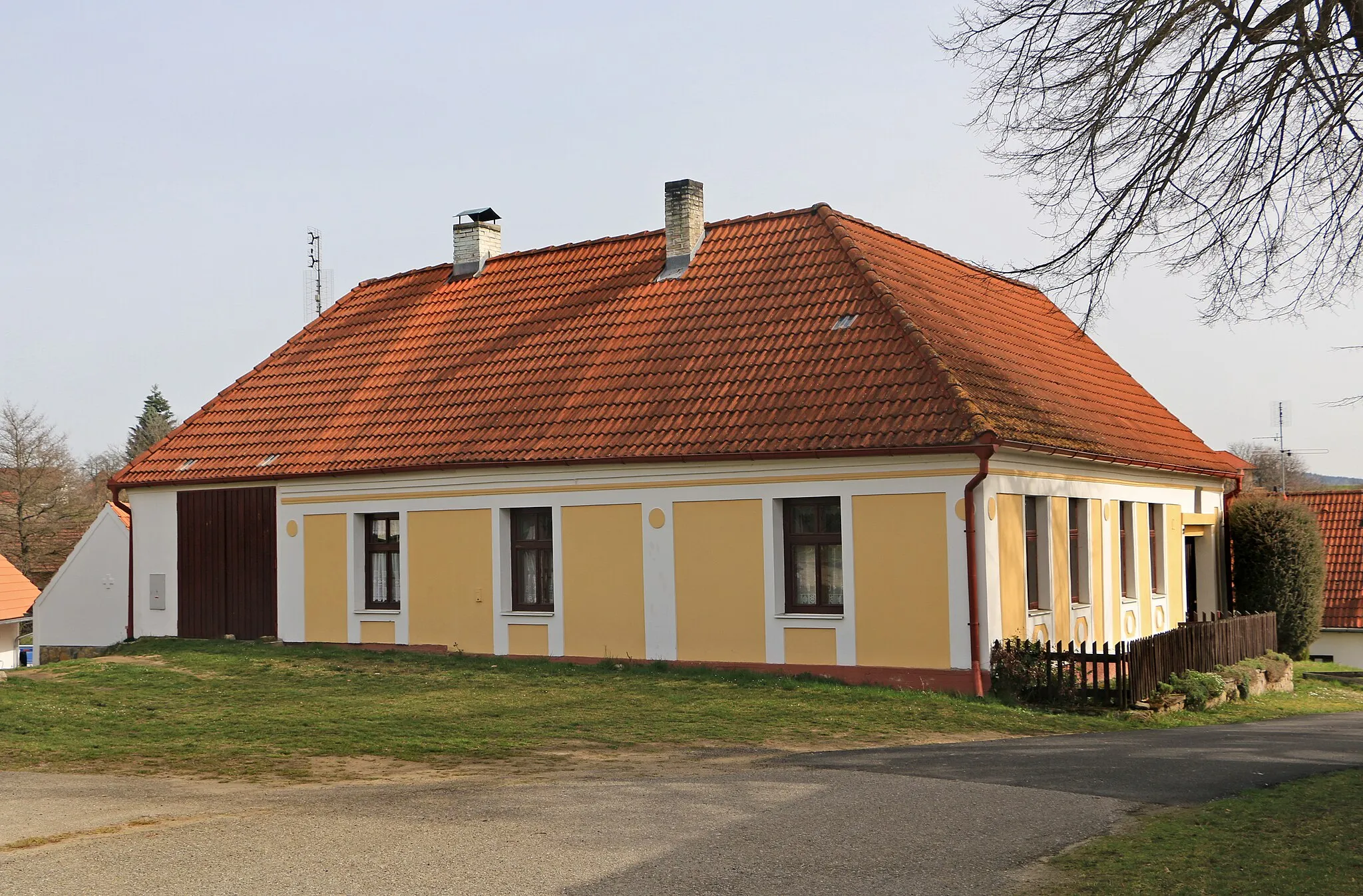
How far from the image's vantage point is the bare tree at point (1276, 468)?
7996 centimetres

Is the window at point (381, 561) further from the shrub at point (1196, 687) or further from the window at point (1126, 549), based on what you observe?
the window at point (1126, 549)

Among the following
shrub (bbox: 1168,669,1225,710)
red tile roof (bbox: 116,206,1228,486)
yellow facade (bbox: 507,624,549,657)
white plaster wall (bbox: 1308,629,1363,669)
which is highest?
red tile roof (bbox: 116,206,1228,486)

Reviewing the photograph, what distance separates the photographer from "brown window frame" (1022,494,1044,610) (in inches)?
781

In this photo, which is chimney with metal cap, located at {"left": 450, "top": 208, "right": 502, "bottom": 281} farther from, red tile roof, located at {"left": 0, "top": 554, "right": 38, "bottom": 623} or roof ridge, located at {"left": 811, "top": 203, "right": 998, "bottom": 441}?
red tile roof, located at {"left": 0, "top": 554, "right": 38, "bottom": 623}

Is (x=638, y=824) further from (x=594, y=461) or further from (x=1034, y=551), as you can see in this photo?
(x=1034, y=551)

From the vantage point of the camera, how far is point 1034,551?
20016 millimetres

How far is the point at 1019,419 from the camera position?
62.6 feet

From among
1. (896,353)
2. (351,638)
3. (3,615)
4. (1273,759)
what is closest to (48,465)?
(3,615)

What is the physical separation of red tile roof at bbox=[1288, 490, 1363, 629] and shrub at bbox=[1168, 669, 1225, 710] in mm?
22547

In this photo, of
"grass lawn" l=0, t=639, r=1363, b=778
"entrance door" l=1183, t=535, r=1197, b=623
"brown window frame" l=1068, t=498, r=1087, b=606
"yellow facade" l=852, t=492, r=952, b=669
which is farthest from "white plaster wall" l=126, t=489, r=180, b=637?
"entrance door" l=1183, t=535, r=1197, b=623

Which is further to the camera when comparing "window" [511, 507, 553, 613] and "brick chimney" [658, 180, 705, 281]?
"brick chimney" [658, 180, 705, 281]

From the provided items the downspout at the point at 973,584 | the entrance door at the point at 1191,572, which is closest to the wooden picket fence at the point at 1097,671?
the downspout at the point at 973,584

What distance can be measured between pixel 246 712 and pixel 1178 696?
11.8 meters

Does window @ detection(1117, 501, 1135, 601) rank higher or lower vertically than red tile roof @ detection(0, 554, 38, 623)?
higher
